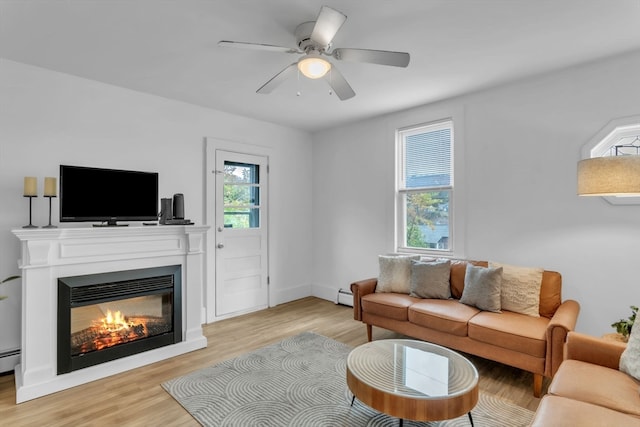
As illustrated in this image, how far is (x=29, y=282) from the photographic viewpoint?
249 centimetres

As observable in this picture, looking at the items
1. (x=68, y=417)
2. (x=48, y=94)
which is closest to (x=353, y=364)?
(x=68, y=417)

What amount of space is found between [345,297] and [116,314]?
2.91 m

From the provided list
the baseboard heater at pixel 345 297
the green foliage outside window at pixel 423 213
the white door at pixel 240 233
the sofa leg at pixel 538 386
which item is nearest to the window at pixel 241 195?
the white door at pixel 240 233

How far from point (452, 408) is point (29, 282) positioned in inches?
120

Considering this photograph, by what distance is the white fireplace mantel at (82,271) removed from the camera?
2.48m

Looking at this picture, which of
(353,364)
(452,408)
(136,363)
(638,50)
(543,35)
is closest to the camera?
(452,408)

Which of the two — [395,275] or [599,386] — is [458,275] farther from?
[599,386]

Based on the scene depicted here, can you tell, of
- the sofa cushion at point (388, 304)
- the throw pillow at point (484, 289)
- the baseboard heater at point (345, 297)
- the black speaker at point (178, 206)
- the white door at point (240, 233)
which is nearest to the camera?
the throw pillow at point (484, 289)

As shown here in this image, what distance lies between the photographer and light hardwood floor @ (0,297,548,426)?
2.21m

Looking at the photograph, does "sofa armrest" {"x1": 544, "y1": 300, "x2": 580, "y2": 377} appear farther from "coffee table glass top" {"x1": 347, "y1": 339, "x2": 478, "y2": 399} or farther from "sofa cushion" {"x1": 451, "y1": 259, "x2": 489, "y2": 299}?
"sofa cushion" {"x1": 451, "y1": 259, "x2": 489, "y2": 299}

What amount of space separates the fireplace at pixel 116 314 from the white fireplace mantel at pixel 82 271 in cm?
5

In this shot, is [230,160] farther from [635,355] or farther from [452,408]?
[635,355]

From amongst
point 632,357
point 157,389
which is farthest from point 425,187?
point 157,389

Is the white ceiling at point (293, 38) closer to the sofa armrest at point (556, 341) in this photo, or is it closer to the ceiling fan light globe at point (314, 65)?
the ceiling fan light globe at point (314, 65)
